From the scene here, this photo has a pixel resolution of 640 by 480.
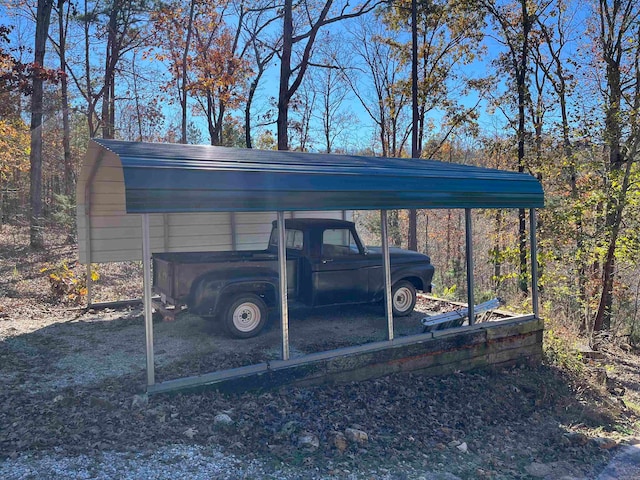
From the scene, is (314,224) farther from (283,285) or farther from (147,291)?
(147,291)

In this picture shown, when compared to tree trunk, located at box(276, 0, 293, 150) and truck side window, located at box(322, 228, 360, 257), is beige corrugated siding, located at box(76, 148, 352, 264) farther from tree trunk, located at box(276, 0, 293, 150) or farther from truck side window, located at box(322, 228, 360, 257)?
tree trunk, located at box(276, 0, 293, 150)

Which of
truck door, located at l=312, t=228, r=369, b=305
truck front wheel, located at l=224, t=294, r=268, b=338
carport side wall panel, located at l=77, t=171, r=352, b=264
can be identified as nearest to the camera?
truck front wheel, located at l=224, t=294, r=268, b=338

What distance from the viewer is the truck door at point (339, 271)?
23.3 ft

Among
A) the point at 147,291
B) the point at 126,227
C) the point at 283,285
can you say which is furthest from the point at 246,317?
the point at 126,227

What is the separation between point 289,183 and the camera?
5.29 meters

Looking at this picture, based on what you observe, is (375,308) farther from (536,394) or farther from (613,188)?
(613,188)

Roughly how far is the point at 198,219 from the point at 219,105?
1283cm

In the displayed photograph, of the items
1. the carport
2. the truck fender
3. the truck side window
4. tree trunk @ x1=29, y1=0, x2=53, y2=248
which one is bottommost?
the truck fender

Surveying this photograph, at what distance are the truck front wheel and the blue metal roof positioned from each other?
1.80m

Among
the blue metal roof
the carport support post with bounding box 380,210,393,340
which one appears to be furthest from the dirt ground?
the blue metal roof

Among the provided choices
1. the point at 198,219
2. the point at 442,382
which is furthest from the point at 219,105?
the point at 442,382

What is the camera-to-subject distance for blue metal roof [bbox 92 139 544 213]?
4.54 meters

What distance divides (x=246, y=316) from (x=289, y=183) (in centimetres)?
221

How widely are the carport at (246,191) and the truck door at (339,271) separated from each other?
3.64 feet
